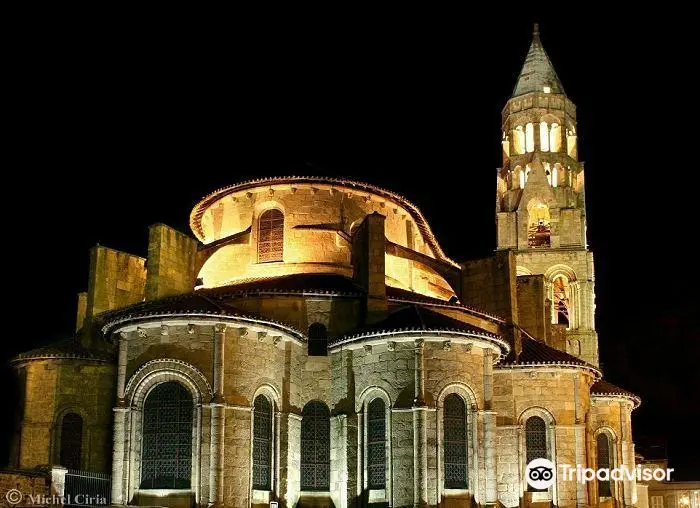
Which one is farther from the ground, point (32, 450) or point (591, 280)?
point (591, 280)

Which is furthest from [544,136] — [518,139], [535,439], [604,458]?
[535,439]

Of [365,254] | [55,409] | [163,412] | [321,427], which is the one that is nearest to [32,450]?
[55,409]

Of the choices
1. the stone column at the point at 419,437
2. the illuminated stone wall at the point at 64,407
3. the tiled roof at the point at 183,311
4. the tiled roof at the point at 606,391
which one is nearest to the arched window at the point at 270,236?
the tiled roof at the point at 183,311

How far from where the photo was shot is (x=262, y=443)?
91.4 ft

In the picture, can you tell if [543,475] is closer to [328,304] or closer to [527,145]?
Result: [328,304]

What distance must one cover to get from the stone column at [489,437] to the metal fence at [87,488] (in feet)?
32.4

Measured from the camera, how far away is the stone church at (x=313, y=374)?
26734 millimetres

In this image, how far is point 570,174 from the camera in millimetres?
52500

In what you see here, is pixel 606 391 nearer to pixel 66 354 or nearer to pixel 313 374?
pixel 313 374

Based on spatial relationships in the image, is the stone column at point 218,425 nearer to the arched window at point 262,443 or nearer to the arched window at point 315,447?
the arched window at point 262,443

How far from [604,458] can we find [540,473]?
4.49 meters

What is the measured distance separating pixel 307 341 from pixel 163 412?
492 cm

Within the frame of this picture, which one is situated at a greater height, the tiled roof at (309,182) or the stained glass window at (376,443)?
the tiled roof at (309,182)

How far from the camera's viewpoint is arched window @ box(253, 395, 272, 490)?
27547 mm
